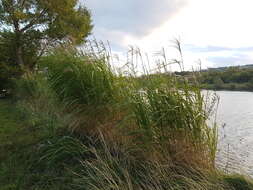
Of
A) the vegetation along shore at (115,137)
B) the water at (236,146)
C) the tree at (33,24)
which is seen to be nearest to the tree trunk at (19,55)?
the tree at (33,24)

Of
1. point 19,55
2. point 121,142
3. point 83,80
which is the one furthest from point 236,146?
point 19,55

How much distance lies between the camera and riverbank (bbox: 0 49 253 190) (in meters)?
1.75

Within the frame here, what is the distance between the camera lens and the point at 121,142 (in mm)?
2188

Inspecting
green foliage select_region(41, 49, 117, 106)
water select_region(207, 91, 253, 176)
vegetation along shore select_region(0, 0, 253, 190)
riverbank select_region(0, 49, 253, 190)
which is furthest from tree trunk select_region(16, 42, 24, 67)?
water select_region(207, 91, 253, 176)

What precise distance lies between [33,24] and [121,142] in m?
10.4

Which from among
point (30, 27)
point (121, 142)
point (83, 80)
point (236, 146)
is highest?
point (30, 27)

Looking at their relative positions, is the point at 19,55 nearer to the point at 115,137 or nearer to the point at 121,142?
the point at 115,137

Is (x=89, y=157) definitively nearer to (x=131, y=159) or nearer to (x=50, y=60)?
(x=131, y=159)

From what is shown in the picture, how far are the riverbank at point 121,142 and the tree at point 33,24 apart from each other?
797cm

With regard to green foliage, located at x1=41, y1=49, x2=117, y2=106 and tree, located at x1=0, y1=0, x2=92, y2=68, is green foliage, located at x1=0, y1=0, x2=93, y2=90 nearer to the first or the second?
tree, located at x1=0, y1=0, x2=92, y2=68

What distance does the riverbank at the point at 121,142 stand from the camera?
1.75 meters

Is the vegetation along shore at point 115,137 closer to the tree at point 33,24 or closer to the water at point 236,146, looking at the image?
the water at point 236,146

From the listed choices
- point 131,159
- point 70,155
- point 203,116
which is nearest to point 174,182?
point 131,159

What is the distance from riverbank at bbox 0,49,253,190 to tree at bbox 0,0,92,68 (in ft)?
26.2
